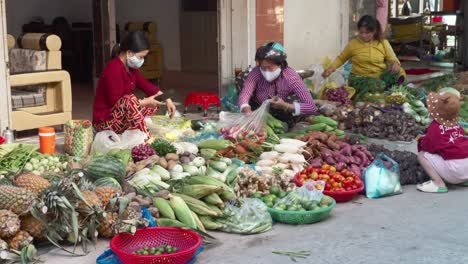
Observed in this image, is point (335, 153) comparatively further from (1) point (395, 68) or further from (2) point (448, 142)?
(1) point (395, 68)

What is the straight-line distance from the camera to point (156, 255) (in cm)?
451

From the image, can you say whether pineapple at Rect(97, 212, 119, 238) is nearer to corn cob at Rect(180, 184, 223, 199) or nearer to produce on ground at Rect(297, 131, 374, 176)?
corn cob at Rect(180, 184, 223, 199)

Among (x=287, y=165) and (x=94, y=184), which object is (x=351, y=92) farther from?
(x=94, y=184)

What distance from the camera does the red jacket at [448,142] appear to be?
6531 mm

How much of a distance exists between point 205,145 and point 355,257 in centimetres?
262

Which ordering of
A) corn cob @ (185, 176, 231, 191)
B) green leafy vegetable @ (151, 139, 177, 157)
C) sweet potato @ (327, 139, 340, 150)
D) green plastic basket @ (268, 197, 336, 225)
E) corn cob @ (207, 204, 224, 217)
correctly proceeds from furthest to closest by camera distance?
sweet potato @ (327, 139, 340, 150) < green leafy vegetable @ (151, 139, 177, 157) < corn cob @ (185, 176, 231, 191) < green plastic basket @ (268, 197, 336, 225) < corn cob @ (207, 204, 224, 217)

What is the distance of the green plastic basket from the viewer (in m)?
5.56

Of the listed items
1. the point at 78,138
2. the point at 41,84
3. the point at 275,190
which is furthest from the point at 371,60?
the point at 275,190

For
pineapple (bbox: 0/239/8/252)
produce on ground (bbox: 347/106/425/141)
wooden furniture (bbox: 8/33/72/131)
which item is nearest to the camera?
pineapple (bbox: 0/239/8/252)

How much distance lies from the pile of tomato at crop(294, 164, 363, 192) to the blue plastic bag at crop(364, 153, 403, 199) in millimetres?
94

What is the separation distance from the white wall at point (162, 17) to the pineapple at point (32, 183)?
33.9ft

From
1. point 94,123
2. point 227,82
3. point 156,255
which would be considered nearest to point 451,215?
point 156,255

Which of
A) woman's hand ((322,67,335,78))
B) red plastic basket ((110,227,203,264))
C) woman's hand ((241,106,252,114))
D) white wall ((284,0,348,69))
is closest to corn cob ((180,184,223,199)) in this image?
red plastic basket ((110,227,203,264))

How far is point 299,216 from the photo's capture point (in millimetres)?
5574
